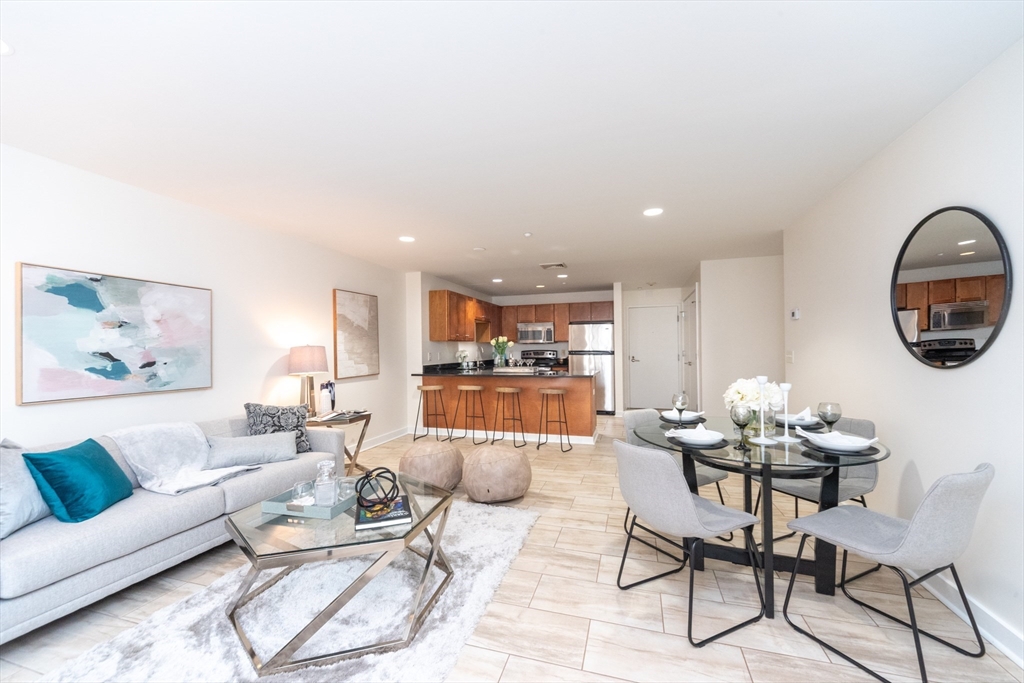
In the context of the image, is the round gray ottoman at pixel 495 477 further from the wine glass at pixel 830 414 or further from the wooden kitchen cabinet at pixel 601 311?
the wooden kitchen cabinet at pixel 601 311

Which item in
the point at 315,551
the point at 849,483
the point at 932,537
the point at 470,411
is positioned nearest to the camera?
the point at 932,537

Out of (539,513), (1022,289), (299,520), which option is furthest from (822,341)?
(299,520)

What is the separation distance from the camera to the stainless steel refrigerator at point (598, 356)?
7.57 meters

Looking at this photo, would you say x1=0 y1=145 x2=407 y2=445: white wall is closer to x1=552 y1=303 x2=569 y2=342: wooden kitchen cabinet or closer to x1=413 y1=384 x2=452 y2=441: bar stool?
x1=413 y1=384 x2=452 y2=441: bar stool

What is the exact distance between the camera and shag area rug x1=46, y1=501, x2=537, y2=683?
1608 millimetres

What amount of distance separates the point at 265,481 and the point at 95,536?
85cm

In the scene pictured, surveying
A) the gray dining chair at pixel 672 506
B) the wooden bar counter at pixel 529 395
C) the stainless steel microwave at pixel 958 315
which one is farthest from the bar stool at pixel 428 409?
the stainless steel microwave at pixel 958 315

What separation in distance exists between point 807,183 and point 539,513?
314 centimetres

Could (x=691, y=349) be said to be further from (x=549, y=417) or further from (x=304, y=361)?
(x=304, y=361)

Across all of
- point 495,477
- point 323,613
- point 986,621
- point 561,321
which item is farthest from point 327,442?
point 561,321

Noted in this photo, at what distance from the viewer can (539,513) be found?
3166mm

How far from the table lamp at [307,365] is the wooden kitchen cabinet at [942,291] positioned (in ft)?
14.3

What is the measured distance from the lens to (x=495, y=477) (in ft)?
10.7

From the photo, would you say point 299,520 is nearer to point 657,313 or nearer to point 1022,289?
point 1022,289
